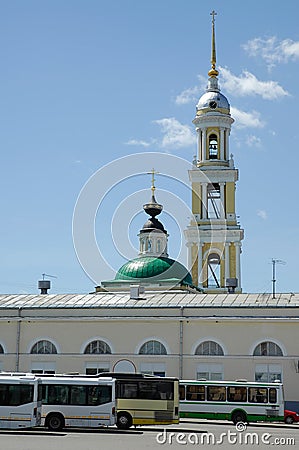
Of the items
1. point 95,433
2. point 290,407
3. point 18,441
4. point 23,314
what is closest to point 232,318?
point 290,407

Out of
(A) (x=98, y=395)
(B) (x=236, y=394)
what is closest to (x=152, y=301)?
(B) (x=236, y=394)

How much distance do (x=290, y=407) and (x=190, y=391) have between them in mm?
6393

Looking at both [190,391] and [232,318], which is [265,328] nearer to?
[232,318]

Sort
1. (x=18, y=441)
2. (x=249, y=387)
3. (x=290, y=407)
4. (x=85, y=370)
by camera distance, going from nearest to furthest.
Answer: (x=18, y=441) → (x=249, y=387) → (x=290, y=407) → (x=85, y=370)

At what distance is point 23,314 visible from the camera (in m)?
44.8

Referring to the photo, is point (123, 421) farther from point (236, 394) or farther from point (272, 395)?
point (272, 395)

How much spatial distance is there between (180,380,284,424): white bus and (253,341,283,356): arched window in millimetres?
4940

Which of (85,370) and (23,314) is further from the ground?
(23,314)

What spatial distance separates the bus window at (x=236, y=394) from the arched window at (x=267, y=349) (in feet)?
17.8

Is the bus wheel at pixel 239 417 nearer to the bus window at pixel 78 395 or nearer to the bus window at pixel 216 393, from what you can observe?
the bus window at pixel 216 393

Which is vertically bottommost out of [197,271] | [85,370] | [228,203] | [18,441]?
[18,441]

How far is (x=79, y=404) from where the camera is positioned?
99.4 ft

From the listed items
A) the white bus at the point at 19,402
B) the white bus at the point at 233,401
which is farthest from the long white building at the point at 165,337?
the white bus at the point at 19,402

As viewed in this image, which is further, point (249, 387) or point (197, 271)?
point (197, 271)
